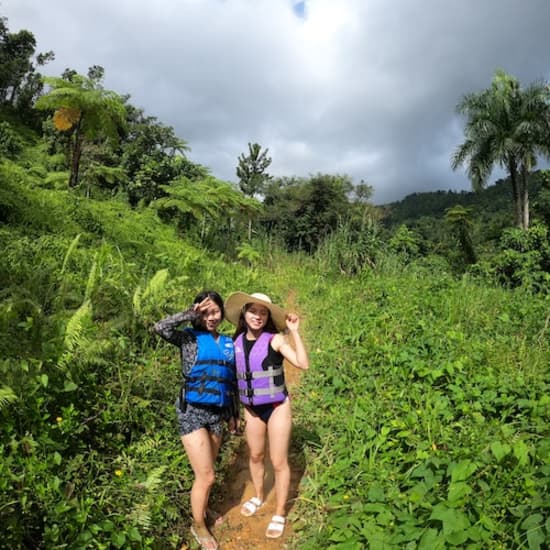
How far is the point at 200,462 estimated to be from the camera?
2627mm

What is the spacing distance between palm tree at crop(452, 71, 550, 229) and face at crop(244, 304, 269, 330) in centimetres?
2588

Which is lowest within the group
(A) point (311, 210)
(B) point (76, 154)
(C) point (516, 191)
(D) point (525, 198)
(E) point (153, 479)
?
(E) point (153, 479)

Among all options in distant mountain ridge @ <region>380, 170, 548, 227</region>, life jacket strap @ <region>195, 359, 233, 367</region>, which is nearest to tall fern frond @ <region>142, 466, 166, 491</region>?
life jacket strap @ <region>195, 359, 233, 367</region>

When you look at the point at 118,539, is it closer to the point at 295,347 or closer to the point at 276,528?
the point at 276,528

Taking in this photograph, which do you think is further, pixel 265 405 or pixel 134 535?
pixel 265 405

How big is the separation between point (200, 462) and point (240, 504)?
882mm

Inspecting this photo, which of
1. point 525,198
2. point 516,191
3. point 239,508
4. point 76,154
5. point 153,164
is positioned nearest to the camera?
point 239,508

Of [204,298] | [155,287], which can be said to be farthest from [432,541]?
[155,287]

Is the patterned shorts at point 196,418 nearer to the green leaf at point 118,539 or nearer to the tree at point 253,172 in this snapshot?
the green leaf at point 118,539

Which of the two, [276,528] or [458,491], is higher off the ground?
[458,491]

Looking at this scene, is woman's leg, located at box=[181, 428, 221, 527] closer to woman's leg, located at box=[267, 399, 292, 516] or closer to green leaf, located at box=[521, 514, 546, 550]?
woman's leg, located at box=[267, 399, 292, 516]

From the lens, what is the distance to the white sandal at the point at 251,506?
3087mm

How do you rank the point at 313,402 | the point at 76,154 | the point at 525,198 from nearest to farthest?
the point at 313,402
the point at 76,154
the point at 525,198

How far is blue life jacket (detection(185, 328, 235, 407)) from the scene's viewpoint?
2.67m
